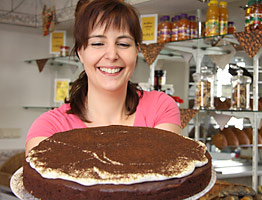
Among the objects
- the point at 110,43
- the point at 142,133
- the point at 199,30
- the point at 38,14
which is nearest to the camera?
the point at 142,133

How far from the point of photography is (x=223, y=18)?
2.05 metres

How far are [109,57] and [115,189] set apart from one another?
0.47m

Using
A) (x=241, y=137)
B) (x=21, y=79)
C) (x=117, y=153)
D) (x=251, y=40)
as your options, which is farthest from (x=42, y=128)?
(x=21, y=79)

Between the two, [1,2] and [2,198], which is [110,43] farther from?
[1,2]

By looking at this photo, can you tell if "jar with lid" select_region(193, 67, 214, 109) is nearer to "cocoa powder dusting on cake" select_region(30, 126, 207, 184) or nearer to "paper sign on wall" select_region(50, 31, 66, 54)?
"cocoa powder dusting on cake" select_region(30, 126, 207, 184)

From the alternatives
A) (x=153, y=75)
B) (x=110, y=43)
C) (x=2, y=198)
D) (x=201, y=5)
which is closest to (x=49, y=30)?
(x=153, y=75)

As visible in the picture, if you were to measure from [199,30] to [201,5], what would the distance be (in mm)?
175

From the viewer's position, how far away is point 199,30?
2262mm

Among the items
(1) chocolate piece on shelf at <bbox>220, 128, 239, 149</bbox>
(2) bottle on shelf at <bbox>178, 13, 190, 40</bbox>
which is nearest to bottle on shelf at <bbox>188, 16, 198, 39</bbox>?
(2) bottle on shelf at <bbox>178, 13, 190, 40</bbox>

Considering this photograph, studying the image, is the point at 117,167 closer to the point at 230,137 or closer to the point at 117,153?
the point at 117,153

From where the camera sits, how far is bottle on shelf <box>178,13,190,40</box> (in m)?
2.20

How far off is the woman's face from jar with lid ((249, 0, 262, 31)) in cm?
106

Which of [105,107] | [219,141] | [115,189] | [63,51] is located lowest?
[219,141]

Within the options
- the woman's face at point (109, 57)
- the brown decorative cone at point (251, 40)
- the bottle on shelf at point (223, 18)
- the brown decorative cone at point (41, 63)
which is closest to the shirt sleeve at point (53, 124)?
the woman's face at point (109, 57)
